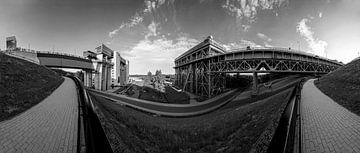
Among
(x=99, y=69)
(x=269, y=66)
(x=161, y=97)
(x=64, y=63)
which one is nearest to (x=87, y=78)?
(x=99, y=69)

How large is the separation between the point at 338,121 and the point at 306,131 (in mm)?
2682

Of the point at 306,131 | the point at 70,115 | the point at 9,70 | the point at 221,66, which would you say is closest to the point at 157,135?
the point at 70,115

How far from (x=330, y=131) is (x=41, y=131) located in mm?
10573

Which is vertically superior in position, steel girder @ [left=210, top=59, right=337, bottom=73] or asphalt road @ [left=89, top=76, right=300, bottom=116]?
steel girder @ [left=210, top=59, right=337, bottom=73]

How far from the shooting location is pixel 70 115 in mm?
5930

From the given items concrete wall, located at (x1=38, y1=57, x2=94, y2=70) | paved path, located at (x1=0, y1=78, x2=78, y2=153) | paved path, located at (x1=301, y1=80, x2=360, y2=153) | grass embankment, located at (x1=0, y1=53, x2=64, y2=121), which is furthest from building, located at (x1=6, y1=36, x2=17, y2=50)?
paved path, located at (x1=301, y1=80, x2=360, y2=153)

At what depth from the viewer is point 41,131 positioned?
178 inches

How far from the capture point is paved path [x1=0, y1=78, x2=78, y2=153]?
360cm

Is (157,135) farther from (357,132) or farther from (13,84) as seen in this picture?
(13,84)

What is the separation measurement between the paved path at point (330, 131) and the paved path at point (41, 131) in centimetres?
719

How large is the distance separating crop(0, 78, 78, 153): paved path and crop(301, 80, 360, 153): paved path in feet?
23.6

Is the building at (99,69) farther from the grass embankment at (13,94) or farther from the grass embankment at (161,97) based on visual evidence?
the grass embankment at (13,94)

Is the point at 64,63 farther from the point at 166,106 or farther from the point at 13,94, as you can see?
the point at 166,106

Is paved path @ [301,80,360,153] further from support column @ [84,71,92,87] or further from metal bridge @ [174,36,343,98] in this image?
support column @ [84,71,92,87]
